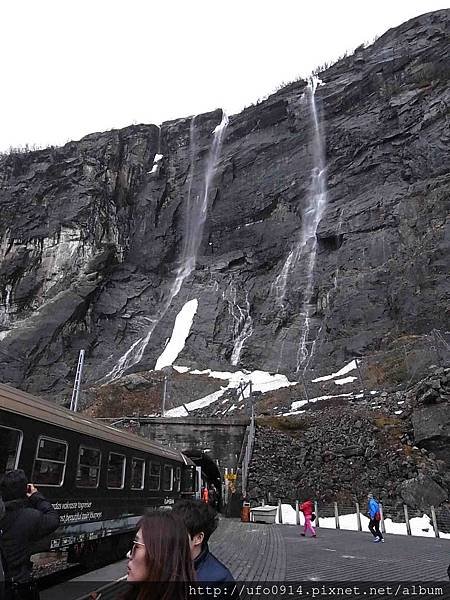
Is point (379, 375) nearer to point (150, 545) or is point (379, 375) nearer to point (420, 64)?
point (150, 545)

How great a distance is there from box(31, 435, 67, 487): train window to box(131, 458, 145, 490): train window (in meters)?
4.22

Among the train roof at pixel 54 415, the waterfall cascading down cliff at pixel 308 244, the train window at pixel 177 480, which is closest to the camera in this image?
the train roof at pixel 54 415

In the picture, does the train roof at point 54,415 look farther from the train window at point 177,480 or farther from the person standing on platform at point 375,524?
the person standing on platform at point 375,524

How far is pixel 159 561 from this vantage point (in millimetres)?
2238

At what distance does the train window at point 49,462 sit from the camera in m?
8.26

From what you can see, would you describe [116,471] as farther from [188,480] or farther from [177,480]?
[188,480]

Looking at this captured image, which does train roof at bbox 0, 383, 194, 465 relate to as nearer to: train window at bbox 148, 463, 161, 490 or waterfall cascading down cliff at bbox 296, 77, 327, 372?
train window at bbox 148, 463, 161, 490

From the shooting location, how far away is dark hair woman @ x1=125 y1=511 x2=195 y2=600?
86.2 inches

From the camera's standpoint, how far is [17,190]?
69375 mm

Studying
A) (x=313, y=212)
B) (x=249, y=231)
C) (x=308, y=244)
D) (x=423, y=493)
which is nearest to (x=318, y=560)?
(x=423, y=493)

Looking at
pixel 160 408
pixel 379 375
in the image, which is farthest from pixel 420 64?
pixel 160 408

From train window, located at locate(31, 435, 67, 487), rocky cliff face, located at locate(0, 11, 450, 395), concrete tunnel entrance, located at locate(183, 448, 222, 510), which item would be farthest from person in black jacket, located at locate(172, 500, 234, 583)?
rocky cliff face, located at locate(0, 11, 450, 395)

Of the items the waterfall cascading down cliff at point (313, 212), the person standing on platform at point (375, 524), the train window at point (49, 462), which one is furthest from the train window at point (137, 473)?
the waterfall cascading down cliff at point (313, 212)

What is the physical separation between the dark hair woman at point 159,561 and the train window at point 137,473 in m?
11.5
